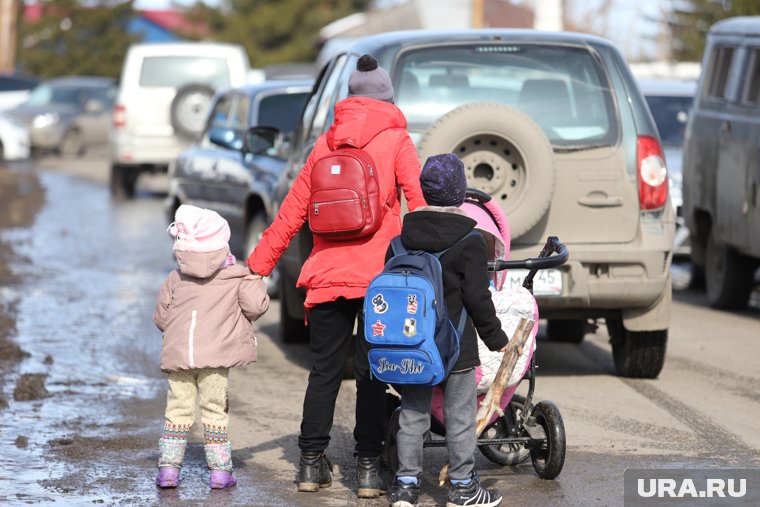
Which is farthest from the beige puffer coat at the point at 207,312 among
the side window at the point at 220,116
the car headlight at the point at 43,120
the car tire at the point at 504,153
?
the car headlight at the point at 43,120

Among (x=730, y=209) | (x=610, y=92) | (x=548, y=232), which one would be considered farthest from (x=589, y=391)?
(x=730, y=209)

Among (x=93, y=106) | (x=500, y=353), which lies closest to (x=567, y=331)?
(x=500, y=353)

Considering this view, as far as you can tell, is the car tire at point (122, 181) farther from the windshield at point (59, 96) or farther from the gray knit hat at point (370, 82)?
the gray knit hat at point (370, 82)

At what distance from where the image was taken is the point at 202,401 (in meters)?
6.22

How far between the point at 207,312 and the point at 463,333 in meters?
1.13

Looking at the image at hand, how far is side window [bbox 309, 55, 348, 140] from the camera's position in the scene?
8688mm

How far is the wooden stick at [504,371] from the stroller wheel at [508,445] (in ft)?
1.07

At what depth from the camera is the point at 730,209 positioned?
38.3ft

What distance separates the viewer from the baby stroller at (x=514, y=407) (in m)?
5.99

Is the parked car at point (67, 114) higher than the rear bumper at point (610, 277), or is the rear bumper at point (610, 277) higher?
the rear bumper at point (610, 277)

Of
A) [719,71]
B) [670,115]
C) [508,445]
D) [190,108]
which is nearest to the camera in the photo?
[508,445]

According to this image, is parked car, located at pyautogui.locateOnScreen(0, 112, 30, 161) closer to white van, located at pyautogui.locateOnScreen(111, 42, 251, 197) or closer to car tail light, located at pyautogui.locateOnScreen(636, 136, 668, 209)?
white van, located at pyautogui.locateOnScreen(111, 42, 251, 197)

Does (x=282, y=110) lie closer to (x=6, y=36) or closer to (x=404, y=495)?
(x=404, y=495)

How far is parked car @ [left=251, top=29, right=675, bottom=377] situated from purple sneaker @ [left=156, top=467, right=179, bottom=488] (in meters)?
2.37
